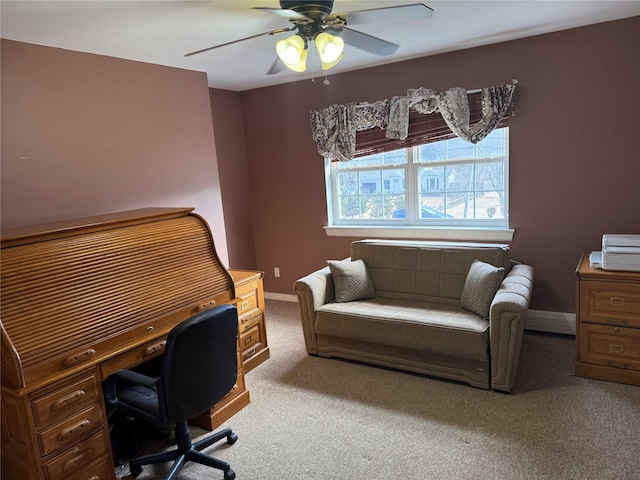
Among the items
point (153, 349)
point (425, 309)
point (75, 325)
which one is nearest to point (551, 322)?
point (425, 309)

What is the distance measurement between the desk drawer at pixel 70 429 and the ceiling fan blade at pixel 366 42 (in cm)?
221

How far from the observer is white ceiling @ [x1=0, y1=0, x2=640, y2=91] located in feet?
7.36

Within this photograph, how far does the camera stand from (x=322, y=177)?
4.54 meters

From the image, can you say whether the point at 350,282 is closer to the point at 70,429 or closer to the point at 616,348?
the point at 616,348

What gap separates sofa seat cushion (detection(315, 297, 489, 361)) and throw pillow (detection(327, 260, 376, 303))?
0.07 meters

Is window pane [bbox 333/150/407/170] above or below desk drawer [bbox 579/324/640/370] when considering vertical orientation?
above

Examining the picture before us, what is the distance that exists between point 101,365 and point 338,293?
1.91 metres

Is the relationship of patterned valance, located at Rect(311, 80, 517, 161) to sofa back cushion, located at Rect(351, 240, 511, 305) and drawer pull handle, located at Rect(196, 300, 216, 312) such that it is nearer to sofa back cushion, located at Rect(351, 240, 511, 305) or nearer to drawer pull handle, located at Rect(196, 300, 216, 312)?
sofa back cushion, located at Rect(351, 240, 511, 305)

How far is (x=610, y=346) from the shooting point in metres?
2.82

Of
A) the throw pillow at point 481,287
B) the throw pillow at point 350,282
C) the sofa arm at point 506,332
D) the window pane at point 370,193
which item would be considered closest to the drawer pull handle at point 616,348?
the sofa arm at point 506,332

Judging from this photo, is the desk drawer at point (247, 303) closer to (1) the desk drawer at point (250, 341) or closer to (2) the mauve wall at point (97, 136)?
(1) the desk drawer at point (250, 341)

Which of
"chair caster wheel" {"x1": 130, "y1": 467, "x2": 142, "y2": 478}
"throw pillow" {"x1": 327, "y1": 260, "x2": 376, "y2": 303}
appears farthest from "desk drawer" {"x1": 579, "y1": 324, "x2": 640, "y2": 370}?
"chair caster wheel" {"x1": 130, "y1": 467, "x2": 142, "y2": 478}

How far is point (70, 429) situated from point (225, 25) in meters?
2.26

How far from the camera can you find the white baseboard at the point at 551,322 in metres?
3.60
